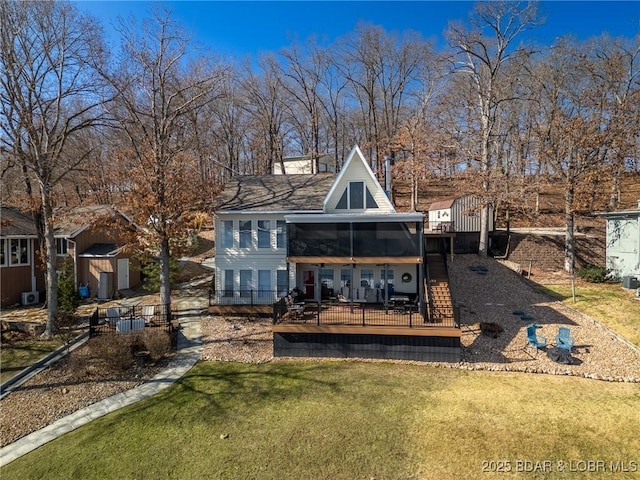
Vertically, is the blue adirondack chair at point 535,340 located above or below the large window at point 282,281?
below

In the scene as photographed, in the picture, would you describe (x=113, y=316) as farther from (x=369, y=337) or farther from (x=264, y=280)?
(x=369, y=337)

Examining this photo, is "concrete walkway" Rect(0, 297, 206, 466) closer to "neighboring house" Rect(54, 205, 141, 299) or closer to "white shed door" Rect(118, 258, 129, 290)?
"neighboring house" Rect(54, 205, 141, 299)

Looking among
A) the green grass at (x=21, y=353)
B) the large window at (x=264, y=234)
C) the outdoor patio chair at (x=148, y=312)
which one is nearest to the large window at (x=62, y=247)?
the green grass at (x=21, y=353)

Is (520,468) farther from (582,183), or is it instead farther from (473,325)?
(582,183)

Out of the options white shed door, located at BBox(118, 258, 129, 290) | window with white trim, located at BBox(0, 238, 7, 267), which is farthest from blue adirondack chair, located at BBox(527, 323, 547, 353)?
window with white trim, located at BBox(0, 238, 7, 267)

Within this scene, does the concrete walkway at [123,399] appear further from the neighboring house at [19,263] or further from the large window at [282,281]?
the neighboring house at [19,263]
